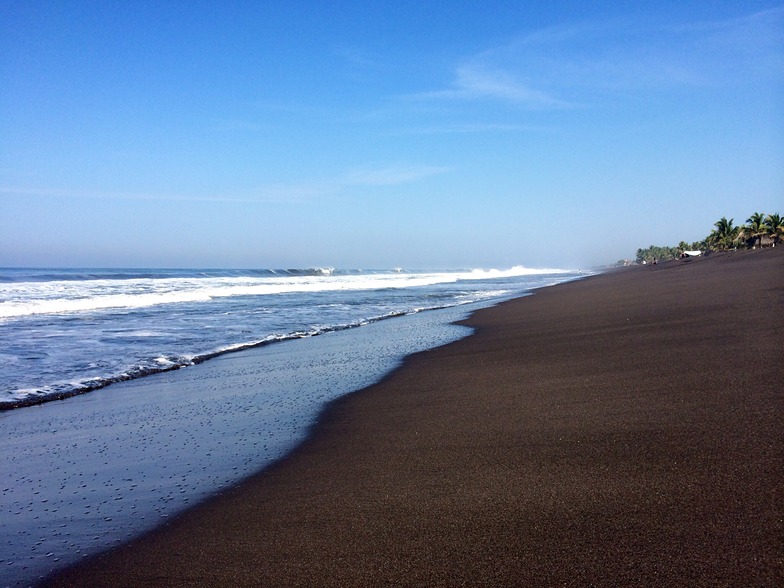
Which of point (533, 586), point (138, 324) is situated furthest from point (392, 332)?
point (533, 586)

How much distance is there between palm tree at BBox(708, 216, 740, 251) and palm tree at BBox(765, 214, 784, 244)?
6.37 m

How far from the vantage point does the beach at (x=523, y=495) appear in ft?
8.29

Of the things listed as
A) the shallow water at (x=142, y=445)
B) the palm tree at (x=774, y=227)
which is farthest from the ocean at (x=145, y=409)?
the palm tree at (x=774, y=227)

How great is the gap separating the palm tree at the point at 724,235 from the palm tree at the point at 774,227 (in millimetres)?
6366

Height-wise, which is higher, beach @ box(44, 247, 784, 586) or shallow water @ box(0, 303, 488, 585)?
beach @ box(44, 247, 784, 586)

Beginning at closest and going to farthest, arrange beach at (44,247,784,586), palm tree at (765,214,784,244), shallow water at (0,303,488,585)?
beach at (44,247,784,586) < shallow water at (0,303,488,585) < palm tree at (765,214,784,244)

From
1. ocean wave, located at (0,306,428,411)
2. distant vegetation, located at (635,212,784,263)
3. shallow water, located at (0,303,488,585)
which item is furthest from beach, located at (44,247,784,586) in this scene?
distant vegetation, located at (635,212,784,263)

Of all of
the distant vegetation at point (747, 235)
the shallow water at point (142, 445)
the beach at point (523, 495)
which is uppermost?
the distant vegetation at point (747, 235)

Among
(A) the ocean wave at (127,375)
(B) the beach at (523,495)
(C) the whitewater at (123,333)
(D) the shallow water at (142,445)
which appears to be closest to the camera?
(B) the beach at (523,495)

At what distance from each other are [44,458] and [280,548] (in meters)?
3.34

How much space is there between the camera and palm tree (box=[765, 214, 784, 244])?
47.7 metres

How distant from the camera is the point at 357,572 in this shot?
2652mm

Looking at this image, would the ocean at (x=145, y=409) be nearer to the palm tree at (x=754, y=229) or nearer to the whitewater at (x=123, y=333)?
the whitewater at (x=123, y=333)

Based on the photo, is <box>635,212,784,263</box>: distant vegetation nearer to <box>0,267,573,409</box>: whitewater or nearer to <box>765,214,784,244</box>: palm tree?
<box>765,214,784,244</box>: palm tree
